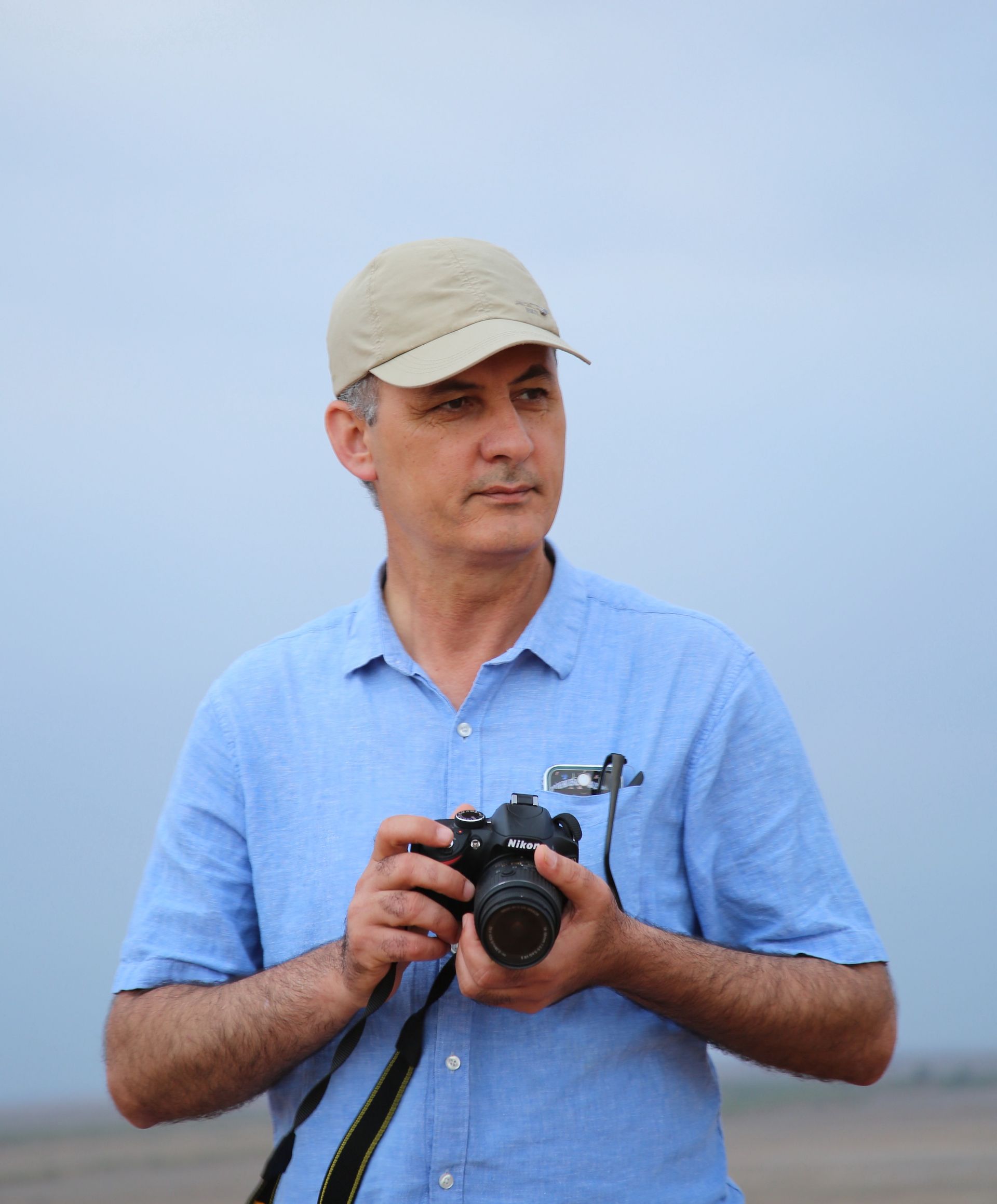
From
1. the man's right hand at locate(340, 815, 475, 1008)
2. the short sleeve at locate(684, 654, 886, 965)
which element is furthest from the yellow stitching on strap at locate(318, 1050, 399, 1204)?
the short sleeve at locate(684, 654, 886, 965)

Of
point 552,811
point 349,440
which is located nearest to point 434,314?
point 349,440

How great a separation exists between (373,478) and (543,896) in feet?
1.98

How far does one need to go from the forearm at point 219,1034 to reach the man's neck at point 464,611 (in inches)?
13.1

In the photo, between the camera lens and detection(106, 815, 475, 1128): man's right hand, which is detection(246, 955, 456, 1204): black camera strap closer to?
detection(106, 815, 475, 1128): man's right hand

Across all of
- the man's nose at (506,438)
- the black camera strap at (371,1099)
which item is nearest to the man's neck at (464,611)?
the man's nose at (506,438)

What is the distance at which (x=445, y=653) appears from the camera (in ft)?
4.57

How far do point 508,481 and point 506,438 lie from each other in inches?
1.8

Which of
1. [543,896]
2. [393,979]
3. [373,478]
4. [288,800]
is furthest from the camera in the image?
[373,478]

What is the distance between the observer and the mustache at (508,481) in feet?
4.29

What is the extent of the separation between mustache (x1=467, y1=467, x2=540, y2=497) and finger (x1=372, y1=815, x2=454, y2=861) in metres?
0.37

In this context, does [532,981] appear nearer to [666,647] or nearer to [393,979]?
[393,979]

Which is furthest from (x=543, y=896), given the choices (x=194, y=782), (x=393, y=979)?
(x=194, y=782)

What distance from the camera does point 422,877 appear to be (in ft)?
3.62

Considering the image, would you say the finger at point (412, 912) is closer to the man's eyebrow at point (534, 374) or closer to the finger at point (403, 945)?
the finger at point (403, 945)
